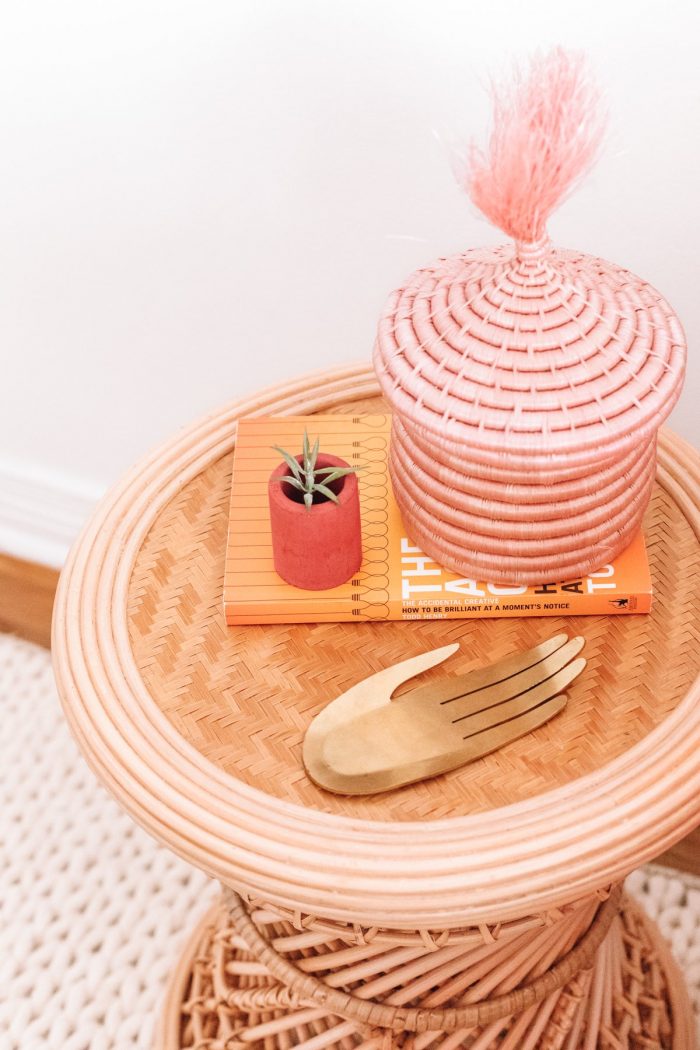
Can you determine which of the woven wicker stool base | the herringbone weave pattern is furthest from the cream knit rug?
the herringbone weave pattern

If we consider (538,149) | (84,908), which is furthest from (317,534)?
(84,908)

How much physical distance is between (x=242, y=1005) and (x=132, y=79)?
0.99 meters

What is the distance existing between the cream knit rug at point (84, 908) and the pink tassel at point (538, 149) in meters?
0.93

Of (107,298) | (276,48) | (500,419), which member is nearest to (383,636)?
(500,419)

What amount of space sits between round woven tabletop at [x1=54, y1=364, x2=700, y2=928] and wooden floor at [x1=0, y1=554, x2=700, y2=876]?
2.57ft

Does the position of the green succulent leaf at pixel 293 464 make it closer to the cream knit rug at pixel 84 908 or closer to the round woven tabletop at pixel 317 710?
the round woven tabletop at pixel 317 710

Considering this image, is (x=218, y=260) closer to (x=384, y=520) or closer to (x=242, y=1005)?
(x=384, y=520)

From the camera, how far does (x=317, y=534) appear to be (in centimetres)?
83

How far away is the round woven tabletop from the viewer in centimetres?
71

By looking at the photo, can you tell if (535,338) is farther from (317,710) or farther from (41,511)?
(41,511)

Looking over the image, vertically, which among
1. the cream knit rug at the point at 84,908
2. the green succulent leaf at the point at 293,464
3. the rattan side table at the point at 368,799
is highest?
the green succulent leaf at the point at 293,464

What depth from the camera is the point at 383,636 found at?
0.88 m

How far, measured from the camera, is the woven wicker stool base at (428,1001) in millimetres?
1008

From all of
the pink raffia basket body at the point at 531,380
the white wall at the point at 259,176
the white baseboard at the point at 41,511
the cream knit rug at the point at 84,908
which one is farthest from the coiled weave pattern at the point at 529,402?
the white baseboard at the point at 41,511
